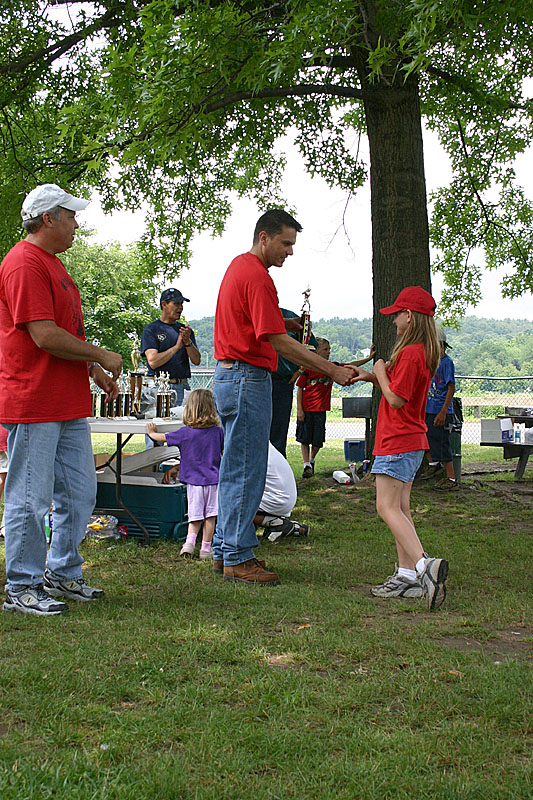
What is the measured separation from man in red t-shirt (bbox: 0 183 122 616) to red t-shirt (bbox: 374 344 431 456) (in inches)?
60.4

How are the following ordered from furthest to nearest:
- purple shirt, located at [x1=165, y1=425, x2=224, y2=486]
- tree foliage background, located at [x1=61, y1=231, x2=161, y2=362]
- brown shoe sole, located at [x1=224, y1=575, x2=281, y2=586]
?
tree foliage background, located at [x1=61, y1=231, x2=161, y2=362] < purple shirt, located at [x1=165, y1=425, x2=224, y2=486] < brown shoe sole, located at [x1=224, y1=575, x2=281, y2=586]

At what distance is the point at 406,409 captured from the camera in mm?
4523

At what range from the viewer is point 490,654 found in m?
3.54

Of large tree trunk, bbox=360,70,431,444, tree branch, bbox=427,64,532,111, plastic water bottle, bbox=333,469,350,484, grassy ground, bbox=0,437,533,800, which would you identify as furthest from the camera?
tree branch, bbox=427,64,532,111

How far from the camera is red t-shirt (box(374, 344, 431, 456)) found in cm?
442

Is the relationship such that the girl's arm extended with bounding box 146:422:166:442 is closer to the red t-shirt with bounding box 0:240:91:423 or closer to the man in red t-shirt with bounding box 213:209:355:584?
the man in red t-shirt with bounding box 213:209:355:584

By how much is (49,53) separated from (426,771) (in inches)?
400

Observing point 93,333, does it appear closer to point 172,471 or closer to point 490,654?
point 172,471

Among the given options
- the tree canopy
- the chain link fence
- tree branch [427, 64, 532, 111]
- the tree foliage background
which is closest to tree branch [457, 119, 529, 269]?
the tree canopy

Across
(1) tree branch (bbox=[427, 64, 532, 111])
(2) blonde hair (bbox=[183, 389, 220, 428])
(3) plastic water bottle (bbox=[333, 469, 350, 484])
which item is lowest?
(3) plastic water bottle (bbox=[333, 469, 350, 484])

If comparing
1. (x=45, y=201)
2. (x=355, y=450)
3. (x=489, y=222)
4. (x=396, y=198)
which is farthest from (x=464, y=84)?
(x=45, y=201)

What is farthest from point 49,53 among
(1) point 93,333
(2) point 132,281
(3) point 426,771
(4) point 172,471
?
(2) point 132,281

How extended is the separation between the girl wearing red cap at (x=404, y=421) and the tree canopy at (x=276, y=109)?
2.66m

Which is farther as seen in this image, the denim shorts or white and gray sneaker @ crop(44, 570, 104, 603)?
the denim shorts
